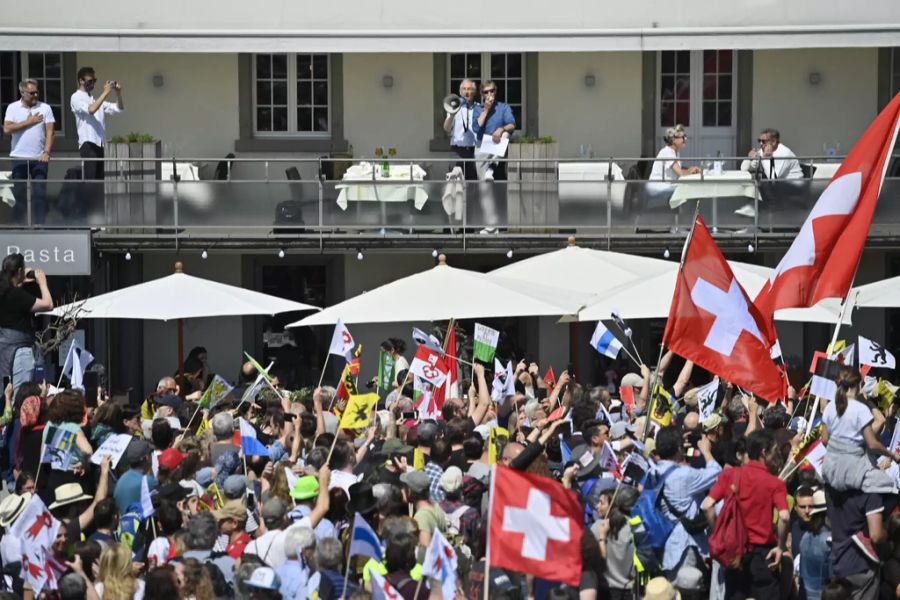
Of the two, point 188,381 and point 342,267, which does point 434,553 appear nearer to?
point 188,381

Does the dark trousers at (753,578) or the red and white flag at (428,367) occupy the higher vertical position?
the red and white flag at (428,367)

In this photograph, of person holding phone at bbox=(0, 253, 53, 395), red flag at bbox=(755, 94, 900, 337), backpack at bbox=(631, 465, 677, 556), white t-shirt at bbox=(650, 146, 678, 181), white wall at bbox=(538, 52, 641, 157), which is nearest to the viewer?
backpack at bbox=(631, 465, 677, 556)

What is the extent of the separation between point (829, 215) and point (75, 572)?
6619mm

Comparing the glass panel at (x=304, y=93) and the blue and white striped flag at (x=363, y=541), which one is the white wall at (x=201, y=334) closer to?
the glass panel at (x=304, y=93)

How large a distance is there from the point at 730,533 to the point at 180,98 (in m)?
16.1

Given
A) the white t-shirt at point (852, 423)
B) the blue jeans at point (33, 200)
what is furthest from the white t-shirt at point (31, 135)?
the white t-shirt at point (852, 423)

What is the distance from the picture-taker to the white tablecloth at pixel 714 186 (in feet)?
76.0

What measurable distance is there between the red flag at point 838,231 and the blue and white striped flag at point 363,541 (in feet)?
14.7

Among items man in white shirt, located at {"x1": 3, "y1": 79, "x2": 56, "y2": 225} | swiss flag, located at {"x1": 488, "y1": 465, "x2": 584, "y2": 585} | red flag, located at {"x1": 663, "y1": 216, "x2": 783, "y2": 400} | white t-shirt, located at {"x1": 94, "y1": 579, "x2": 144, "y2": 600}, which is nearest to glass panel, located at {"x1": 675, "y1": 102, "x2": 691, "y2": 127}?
man in white shirt, located at {"x1": 3, "y1": 79, "x2": 56, "y2": 225}

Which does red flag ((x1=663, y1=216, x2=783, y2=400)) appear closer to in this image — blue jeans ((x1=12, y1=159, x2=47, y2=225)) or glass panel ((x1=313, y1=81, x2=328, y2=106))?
blue jeans ((x1=12, y1=159, x2=47, y2=225))

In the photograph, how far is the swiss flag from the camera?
9.78 m

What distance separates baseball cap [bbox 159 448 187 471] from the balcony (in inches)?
394

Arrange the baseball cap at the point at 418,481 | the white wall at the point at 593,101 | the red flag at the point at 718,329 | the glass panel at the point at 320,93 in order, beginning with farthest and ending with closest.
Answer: the glass panel at the point at 320,93 < the white wall at the point at 593,101 < the red flag at the point at 718,329 < the baseball cap at the point at 418,481

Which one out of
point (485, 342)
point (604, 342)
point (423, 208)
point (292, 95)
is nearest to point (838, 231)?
point (604, 342)
